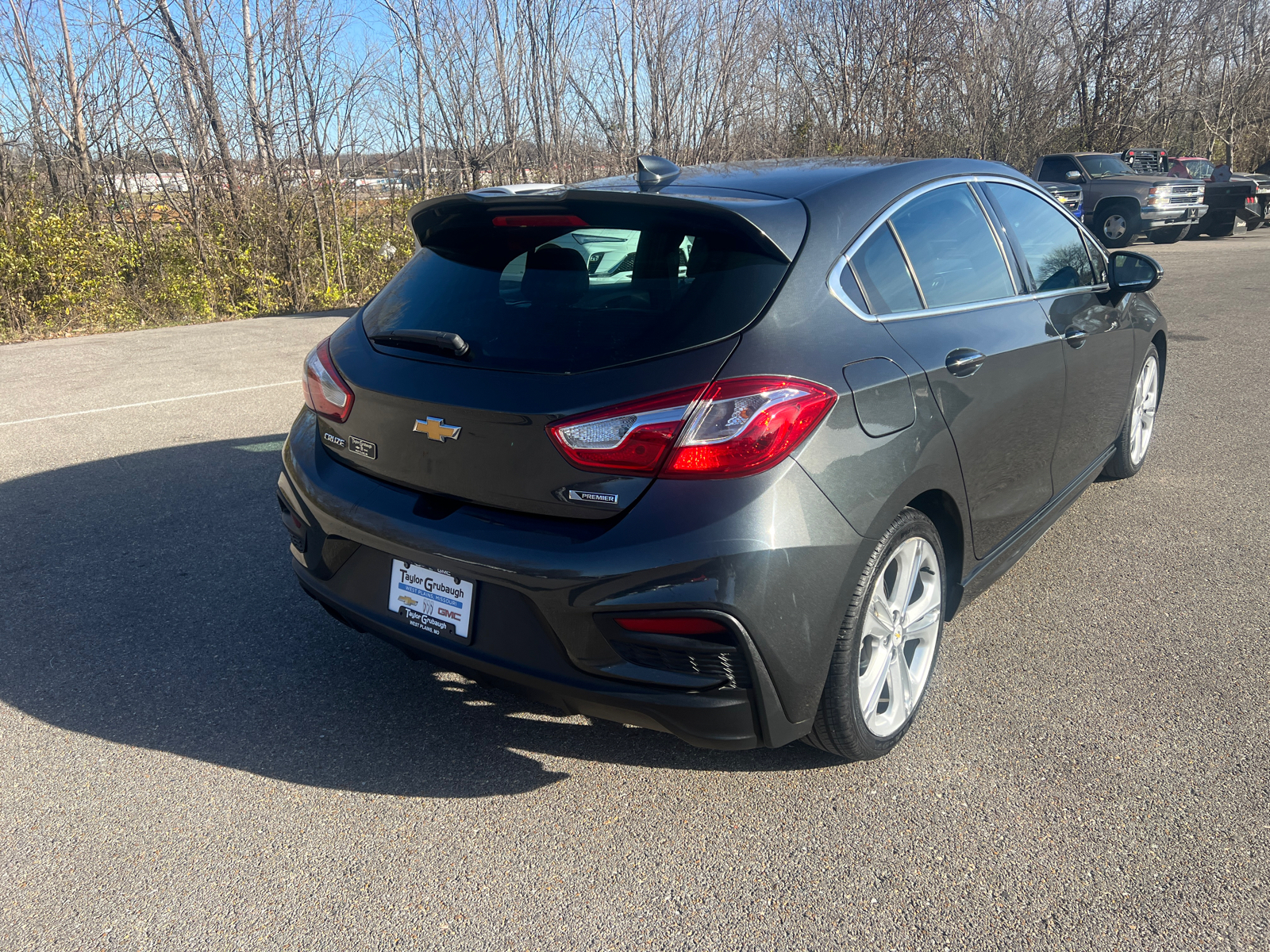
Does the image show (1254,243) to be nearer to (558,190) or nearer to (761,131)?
(761,131)

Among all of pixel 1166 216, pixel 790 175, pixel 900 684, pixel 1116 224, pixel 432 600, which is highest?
pixel 790 175

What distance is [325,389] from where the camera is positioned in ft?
9.33

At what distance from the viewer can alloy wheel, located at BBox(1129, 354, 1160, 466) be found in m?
4.83

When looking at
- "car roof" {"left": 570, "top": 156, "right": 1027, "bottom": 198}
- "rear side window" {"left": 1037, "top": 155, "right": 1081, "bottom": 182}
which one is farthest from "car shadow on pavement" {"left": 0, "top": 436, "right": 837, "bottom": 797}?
"rear side window" {"left": 1037, "top": 155, "right": 1081, "bottom": 182}

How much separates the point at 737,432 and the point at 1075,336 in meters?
2.16

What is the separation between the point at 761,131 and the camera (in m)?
19.8

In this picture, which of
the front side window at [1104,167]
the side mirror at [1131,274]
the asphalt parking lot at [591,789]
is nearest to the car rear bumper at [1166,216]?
the front side window at [1104,167]

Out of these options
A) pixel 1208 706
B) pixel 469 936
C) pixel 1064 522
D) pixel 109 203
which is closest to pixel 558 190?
pixel 469 936

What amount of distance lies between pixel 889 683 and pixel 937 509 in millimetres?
546

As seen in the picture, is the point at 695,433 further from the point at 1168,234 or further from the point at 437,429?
the point at 1168,234

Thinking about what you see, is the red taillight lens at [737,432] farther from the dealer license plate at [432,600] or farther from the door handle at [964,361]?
the door handle at [964,361]

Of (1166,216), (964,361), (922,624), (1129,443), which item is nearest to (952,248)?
(964,361)

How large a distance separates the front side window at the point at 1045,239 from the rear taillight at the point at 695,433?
185 centimetres

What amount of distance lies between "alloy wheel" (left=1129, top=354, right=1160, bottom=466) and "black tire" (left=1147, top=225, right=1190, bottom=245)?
16.8 meters
